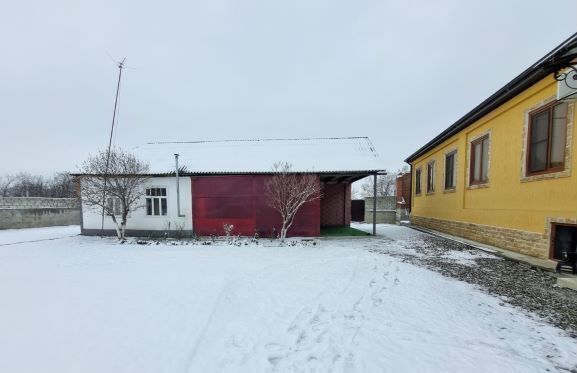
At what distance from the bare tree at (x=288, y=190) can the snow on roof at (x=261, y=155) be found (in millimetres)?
442

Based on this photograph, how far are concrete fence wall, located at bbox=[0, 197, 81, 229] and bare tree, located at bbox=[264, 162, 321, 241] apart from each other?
10.4 metres

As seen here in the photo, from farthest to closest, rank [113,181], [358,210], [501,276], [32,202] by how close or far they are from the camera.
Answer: [32,202] → [358,210] → [113,181] → [501,276]

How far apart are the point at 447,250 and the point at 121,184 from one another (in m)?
12.3

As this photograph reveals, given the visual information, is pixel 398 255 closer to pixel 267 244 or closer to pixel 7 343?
pixel 267 244

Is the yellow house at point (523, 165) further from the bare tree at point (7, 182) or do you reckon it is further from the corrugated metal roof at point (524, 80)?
the bare tree at point (7, 182)

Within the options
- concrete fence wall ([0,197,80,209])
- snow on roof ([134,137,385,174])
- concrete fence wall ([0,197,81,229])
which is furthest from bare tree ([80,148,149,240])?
concrete fence wall ([0,197,80,209])

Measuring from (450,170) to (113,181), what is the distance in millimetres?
14717

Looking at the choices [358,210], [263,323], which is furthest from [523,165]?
[358,210]

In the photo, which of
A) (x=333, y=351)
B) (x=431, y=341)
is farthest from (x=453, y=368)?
(x=333, y=351)

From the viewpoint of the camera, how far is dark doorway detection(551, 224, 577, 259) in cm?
601

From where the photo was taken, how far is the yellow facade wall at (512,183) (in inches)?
239

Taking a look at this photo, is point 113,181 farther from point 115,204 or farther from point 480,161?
point 480,161

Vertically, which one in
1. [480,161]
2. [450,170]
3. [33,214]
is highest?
[480,161]

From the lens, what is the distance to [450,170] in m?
12.3
